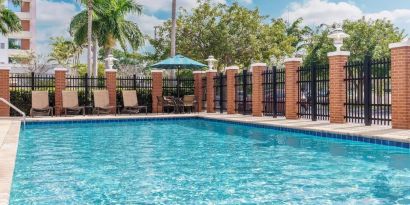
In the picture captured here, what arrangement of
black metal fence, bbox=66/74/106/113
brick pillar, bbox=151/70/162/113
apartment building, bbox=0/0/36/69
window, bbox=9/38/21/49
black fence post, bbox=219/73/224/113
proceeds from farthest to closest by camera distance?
window, bbox=9/38/21/49
apartment building, bbox=0/0/36/69
brick pillar, bbox=151/70/162/113
black fence post, bbox=219/73/224/113
black metal fence, bbox=66/74/106/113

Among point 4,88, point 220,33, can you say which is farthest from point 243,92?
point 220,33

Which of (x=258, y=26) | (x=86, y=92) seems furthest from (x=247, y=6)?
(x=86, y=92)

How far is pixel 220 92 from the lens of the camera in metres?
20.4

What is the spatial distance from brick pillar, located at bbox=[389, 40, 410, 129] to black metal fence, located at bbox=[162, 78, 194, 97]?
1187 cm

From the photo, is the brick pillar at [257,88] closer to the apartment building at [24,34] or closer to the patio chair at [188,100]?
the patio chair at [188,100]

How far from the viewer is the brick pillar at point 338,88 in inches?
522

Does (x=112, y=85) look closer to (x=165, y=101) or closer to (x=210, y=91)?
(x=165, y=101)

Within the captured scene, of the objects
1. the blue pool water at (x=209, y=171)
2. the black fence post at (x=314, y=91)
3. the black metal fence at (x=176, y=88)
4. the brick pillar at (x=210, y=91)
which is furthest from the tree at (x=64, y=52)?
the blue pool water at (x=209, y=171)

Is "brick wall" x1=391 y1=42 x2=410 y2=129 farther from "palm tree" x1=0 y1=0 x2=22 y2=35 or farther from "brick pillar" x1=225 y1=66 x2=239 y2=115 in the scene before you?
"palm tree" x1=0 y1=0 x2=22 y2=35

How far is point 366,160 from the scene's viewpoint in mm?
7879

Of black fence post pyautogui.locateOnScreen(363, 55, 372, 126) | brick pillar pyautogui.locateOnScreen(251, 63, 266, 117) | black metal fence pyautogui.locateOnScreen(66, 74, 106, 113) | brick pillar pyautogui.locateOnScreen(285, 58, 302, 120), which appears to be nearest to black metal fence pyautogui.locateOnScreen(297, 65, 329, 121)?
brick pillar pyautogui.locateOnScreen(285, 58, 302, 120)

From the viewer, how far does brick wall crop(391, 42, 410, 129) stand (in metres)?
11.1

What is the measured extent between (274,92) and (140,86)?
726cm

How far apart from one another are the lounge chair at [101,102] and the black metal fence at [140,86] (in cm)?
188
